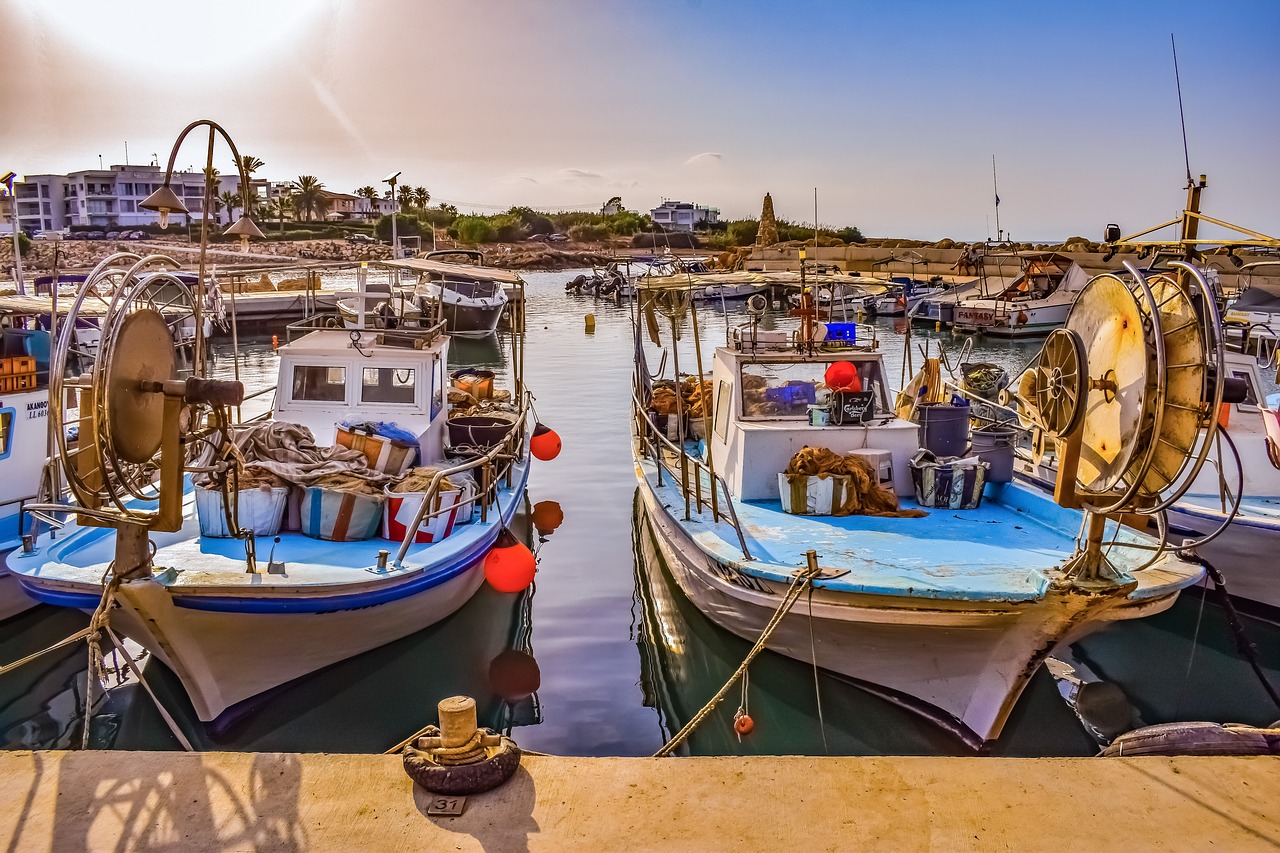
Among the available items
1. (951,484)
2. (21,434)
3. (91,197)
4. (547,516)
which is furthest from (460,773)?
(91,197)

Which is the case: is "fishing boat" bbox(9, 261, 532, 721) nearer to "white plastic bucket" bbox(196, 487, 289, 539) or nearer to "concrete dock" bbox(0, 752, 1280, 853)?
"white plastic bucket" bbox(196, 487, 289, 539)

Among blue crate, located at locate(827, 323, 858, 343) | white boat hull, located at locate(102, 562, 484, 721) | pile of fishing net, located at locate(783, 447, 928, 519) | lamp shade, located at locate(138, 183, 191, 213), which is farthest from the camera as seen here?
blue crate, located at locate(827, 323, 858, 343)

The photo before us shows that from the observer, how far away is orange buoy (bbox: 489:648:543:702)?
9.11 m

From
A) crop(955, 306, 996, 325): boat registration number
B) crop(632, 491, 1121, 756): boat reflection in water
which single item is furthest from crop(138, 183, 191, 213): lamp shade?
crop(955, 306, 996, 325): boat registration number

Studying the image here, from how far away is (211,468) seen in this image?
6.19m

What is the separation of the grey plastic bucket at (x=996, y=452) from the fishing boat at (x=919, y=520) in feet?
0.51

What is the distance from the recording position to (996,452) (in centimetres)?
1002

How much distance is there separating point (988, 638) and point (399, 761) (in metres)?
4.48

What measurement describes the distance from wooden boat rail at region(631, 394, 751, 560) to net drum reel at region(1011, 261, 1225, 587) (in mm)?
2864

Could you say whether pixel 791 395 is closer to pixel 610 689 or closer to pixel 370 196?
pixel 610 689

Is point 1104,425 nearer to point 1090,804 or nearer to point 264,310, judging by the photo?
point 1090,804

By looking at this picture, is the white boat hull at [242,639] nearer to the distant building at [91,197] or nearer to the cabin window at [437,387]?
the cabin window at [437,387]

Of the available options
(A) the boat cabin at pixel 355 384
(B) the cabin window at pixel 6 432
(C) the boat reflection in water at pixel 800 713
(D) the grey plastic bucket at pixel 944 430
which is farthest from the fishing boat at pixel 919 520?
(B) the cabin window at pixel 6 432

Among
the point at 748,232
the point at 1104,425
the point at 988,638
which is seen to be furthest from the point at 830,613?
the point at 748,232
